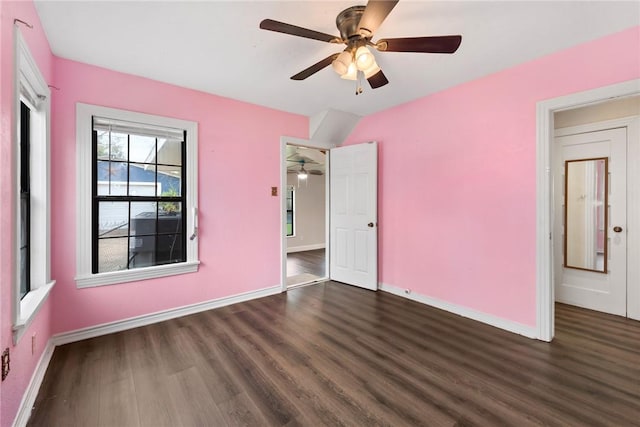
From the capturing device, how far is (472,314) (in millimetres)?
2906

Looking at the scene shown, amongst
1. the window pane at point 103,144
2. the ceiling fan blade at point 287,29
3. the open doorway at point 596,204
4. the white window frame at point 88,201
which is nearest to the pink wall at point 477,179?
the open doorway at point 596,204

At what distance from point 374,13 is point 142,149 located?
100 inches

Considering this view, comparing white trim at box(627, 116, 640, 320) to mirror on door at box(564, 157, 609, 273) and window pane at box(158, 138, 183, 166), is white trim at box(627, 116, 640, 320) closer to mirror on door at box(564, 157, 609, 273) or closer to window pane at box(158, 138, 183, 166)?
mirror on door at box(564, 157, 609, 273)

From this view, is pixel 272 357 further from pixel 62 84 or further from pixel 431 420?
pixel 62 84

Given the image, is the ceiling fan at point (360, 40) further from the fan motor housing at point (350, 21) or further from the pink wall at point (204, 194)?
the pink wall at point (204, 194)

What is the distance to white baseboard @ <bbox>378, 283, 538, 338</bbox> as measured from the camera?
8.34 ft

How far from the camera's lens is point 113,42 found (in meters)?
2.16

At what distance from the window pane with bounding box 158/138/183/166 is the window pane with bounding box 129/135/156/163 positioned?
2.6 inches

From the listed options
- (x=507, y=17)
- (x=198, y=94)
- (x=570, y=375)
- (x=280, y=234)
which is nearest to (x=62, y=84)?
(x=198, y=94)

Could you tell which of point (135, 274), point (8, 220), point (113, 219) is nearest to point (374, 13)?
point (8, 220)

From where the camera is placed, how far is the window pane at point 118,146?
2684 mm

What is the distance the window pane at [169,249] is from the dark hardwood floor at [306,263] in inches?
80.3

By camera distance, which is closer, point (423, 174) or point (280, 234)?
point (423, 174)

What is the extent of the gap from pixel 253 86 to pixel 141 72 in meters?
1.05
